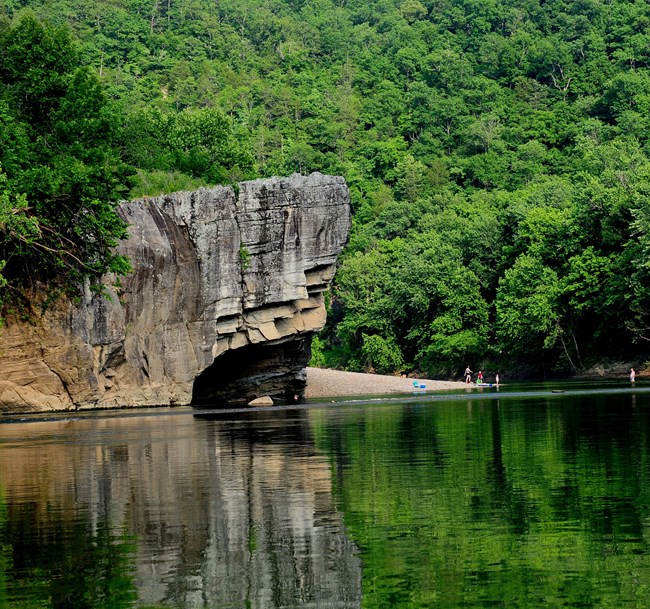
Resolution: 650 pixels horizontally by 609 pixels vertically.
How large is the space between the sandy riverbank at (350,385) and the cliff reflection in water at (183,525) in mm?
42712

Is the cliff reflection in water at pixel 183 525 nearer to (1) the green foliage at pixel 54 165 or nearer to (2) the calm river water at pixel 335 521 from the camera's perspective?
(2) the calm river water at pixel 335 521

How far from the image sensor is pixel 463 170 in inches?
5738

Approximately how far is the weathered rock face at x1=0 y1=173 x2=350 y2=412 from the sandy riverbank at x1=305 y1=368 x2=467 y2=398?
45.0ft

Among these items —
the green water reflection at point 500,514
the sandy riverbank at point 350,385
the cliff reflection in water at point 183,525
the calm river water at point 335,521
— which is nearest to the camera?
the green water reflection at point 500,514

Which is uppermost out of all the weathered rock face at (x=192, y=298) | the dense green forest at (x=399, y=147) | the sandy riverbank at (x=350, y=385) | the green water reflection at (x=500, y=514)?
the dense green forest at (x=399, y=147)

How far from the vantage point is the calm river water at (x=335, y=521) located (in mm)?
12312

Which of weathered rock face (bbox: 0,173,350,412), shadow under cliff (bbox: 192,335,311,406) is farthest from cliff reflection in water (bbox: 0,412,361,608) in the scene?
shadow under cliff (bbox: 192,335,311,406)

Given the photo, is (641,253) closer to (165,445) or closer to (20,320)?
(20,320)

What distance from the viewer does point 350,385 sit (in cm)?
7538

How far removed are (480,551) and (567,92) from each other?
485 feet

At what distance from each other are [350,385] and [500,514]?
58938mm

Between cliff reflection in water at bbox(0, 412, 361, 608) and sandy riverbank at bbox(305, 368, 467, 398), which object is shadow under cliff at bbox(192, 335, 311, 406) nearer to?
sandy riverbank at bbox(305, 368, 467, 398)

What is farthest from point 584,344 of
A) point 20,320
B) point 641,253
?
point 20,320

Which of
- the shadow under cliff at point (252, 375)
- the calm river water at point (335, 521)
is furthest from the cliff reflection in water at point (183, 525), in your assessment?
the shadow under cliff at point (252, 375)
